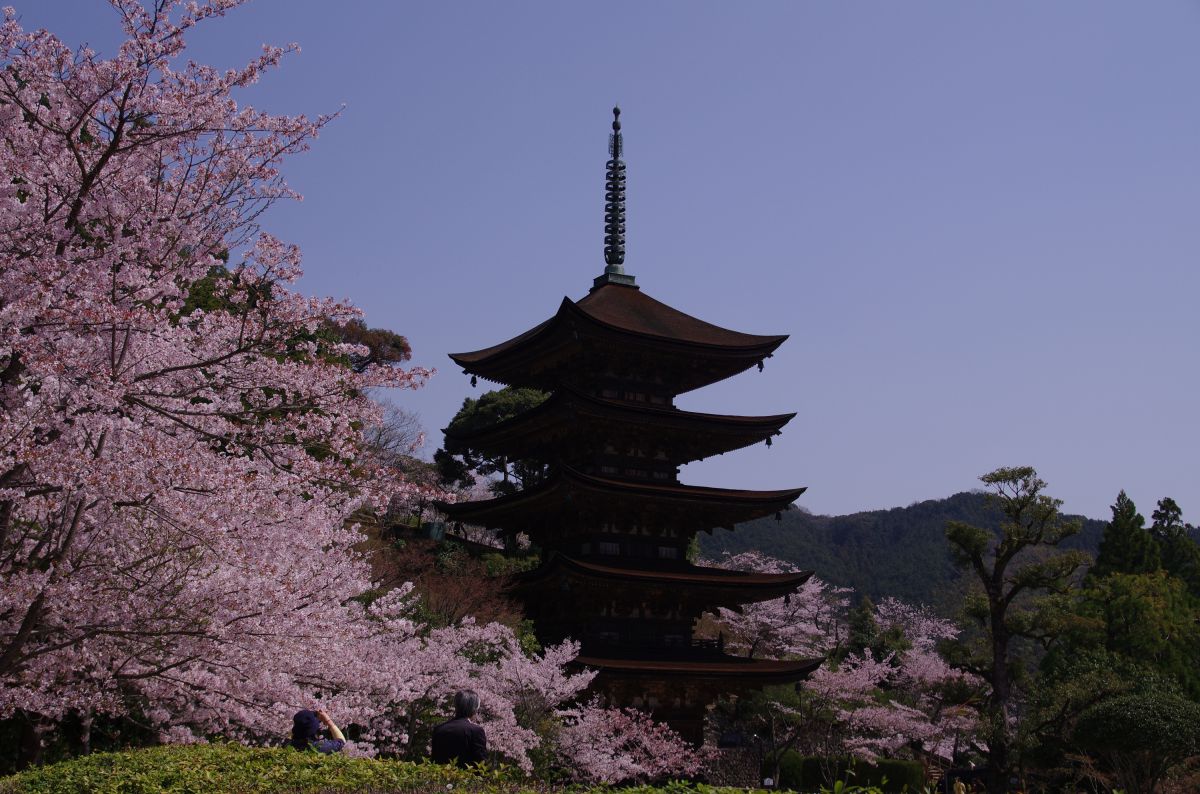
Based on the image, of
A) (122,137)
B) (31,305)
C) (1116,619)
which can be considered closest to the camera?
(31,305)

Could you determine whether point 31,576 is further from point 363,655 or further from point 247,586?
point 363,655

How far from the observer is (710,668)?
23.0 meters

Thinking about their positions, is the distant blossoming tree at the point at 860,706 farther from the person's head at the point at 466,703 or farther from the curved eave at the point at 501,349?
the person's head at the point at 466,703

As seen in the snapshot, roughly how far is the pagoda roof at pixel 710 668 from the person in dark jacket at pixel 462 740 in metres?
13.8

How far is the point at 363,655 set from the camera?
15.1 metres

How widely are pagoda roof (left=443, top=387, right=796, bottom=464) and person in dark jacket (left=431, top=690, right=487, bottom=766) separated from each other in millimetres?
14634

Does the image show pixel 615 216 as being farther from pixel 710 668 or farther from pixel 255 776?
pixel 255 776

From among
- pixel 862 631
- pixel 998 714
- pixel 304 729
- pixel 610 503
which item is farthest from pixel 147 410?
pixel 862 631

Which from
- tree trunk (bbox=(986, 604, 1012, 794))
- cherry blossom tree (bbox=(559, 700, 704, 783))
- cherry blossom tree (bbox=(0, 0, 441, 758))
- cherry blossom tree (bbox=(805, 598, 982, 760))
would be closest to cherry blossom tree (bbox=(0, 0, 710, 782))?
cherry blossom tree (bbox=(0, 0, 441, 758))

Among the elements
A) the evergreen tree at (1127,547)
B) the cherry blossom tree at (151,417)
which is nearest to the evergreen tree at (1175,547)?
the evergreen tree at (1127,547)

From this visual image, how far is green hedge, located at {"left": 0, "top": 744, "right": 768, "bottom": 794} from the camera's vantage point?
284 inches

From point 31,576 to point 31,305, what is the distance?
7.55 ft

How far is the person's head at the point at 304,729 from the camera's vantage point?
9438 mm

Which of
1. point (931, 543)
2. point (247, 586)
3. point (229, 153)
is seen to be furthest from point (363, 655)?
point (931, 543)
